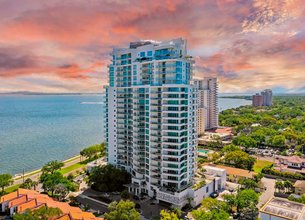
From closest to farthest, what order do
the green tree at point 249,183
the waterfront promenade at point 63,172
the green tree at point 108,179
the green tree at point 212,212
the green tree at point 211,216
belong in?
the green tree at point 211,216 → the green tree at point 212,212 → the green tree at point 108,179 → the green tree at point 249,183 → the waterfront promenade at point 63,172

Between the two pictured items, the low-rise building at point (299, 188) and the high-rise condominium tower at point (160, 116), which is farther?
the low-rise building at point (299, 188)

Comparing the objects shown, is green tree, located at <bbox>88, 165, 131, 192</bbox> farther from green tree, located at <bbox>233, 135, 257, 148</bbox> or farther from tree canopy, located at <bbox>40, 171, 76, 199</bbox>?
green tree, located at <bbox>233, 135, 257, 148</bbox>

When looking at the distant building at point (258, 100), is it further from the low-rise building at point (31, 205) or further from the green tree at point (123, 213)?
the low-rise building at point (31, 205)

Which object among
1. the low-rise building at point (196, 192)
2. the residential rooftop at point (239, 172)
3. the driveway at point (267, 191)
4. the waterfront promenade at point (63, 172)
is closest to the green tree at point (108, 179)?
the low-rise building at point (196, 192)

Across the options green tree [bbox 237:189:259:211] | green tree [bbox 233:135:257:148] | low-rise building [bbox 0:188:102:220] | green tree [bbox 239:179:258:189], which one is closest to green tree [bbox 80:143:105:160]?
low-rise building [bbox 0:188:102:220]

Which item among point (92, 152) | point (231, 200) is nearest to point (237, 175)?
point (231, 200)

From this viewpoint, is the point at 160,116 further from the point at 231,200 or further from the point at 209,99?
the point at 209,99

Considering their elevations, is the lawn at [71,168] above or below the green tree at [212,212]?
below
